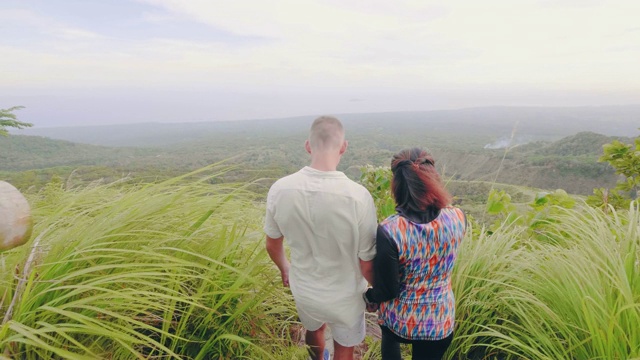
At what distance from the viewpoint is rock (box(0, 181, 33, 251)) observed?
1.09 meters

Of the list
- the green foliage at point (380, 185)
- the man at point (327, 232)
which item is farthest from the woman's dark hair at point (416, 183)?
the green foliage at point (380, 185)

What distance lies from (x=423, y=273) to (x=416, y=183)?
47cm

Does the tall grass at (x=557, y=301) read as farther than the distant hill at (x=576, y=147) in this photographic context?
No

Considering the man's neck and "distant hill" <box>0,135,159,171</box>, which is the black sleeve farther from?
"distant hill" <box>0,135,159,171</box>

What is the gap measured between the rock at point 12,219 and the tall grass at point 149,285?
0.28 meters

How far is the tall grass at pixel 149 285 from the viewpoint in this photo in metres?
1.44

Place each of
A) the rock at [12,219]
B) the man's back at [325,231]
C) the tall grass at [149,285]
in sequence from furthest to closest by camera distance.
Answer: the man's back at [325,231] < the tall grass at [149,285] < the rock at [12,219]

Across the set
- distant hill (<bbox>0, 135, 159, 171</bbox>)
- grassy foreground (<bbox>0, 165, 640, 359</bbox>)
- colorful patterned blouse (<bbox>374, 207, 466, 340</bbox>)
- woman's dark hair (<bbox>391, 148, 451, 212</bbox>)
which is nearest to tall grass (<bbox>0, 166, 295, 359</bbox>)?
grassy foreground (<bbox>0, 165, 640, 359</bbox>)

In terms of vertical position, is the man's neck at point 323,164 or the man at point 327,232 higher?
the man's neck at point 323,164

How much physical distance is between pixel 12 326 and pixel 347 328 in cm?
150

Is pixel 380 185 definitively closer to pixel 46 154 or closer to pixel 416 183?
pixel 416 183

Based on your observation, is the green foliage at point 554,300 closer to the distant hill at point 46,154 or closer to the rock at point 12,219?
the rock at point 12,219

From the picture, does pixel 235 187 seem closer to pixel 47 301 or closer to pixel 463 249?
pixel 47 301

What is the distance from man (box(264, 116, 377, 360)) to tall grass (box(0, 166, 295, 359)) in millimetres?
321
